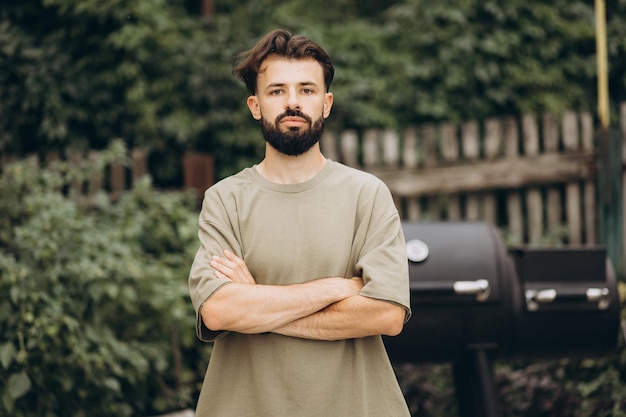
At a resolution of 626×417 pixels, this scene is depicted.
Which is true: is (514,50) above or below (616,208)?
above

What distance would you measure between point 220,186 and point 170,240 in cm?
278

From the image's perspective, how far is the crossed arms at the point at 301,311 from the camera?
252 cm

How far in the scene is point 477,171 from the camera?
21.3ft

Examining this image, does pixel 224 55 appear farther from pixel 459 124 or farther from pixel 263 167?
pixel 263 167

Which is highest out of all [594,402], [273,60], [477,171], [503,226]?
[273,60]

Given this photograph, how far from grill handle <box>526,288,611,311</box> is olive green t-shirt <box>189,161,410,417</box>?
1.50m

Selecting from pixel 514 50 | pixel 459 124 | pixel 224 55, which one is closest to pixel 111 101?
pixel 224 55

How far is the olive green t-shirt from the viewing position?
253 centimetres

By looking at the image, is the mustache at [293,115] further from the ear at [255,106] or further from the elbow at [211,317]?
the elbow at [211,317]

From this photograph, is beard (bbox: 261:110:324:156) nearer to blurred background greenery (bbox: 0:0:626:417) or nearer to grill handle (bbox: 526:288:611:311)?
grill handle (bbox: 526:288:611:311)

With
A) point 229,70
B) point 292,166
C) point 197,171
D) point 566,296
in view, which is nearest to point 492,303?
point 566,296

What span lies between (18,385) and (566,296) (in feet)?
8.08

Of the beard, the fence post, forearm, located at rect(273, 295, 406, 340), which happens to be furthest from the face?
the fence post

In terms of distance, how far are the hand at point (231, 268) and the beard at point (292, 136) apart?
34 centimetres
